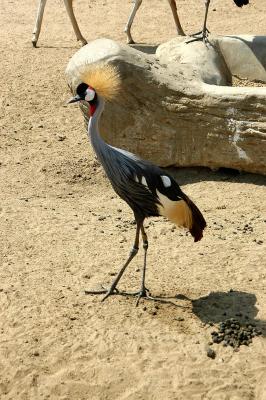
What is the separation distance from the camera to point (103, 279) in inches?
187

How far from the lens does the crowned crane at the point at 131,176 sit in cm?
434

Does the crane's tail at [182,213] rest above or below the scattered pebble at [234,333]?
above

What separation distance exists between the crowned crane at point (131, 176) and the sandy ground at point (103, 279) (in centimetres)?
33

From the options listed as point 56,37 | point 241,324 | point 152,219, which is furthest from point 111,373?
point 56,37

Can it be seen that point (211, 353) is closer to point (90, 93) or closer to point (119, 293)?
point (119, 293)

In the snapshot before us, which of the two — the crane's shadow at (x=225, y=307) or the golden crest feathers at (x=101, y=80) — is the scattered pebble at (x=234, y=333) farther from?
the golden crest feathers at (x=101, y=80)

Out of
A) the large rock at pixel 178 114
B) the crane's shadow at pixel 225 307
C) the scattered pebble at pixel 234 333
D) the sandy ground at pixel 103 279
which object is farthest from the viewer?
the large rock at pixel 178 114

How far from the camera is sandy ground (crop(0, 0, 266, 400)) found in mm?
3854

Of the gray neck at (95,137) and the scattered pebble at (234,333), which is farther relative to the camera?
the gray neck at (95,137)

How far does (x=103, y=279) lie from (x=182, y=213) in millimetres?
727

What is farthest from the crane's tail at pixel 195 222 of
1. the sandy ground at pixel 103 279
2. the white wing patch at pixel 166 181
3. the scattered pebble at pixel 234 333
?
the scattered pebble at pixel 234 333

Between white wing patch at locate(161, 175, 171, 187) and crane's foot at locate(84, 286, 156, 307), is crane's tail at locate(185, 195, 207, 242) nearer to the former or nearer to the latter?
white wing patch at locate(161, 175, 171, 187)

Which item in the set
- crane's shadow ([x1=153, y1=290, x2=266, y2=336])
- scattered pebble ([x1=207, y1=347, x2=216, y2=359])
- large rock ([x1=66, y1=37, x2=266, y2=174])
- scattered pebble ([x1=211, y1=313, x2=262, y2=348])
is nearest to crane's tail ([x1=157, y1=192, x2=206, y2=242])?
crane's shadow ([x1=153, y1=290, x2=266, y2=336])

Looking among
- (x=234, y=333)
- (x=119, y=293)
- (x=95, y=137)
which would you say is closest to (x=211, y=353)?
(x=234, y=333)
